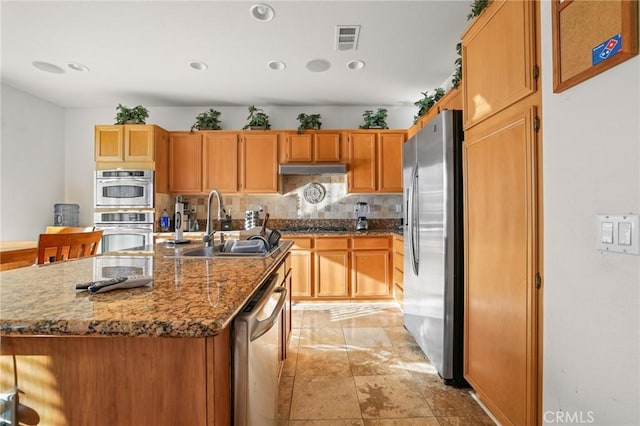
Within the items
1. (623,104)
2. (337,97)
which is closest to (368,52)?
(337,97)

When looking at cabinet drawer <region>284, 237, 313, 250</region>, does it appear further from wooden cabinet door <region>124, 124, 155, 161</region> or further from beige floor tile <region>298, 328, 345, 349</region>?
wooden cabinet door <region>124, 124, 155, 161</region>

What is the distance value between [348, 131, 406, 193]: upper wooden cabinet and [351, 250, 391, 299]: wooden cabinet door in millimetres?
905

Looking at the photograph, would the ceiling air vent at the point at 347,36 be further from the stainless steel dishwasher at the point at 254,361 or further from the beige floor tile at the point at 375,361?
the beige floor tile at the point at 375,361

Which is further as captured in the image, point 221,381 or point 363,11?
point 363,11

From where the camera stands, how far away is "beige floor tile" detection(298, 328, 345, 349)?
8.59ft

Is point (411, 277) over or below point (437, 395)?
over

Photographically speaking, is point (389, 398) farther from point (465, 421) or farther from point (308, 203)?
point (308, 203)

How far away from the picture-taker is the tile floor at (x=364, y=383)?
1.69 m

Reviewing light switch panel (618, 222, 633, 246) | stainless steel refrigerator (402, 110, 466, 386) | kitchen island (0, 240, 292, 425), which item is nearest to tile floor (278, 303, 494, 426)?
stainless steel refrigerator (402, 110, 466, 386)

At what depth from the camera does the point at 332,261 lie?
3.80 meters

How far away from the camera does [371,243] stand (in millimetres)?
3799

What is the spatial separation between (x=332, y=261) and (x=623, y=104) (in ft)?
10.4

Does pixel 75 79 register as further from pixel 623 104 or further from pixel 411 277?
pixel 623 104

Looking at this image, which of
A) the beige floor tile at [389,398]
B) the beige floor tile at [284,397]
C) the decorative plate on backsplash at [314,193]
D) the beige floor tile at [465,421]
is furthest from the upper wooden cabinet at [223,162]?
the beige floor tile at [465,421]
